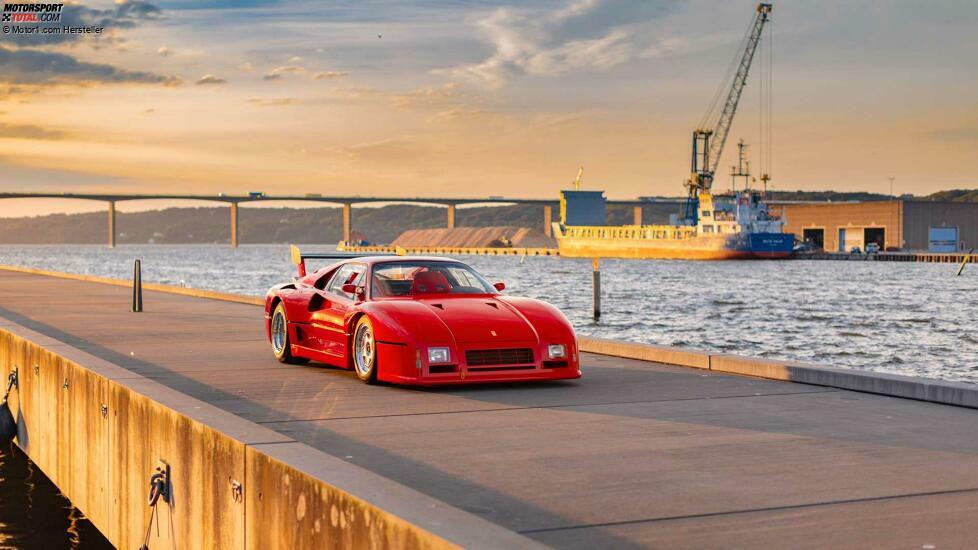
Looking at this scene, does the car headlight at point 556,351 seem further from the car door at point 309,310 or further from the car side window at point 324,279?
the car side window at point 324,279

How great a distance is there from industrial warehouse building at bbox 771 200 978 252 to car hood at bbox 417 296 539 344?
498 ft

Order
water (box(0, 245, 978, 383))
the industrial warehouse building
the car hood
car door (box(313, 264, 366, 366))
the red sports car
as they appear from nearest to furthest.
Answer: the red sports car
the car hood
car door (box(313, 264, 366, 366))
water (box(0, 245, 978, 383))
the industrial warehouse building

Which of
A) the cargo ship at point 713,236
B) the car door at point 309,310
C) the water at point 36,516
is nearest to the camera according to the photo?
the water at point 36,516

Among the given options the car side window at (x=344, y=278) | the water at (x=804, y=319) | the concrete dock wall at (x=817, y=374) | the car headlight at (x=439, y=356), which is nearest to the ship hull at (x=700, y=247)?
the water at (x=804, y=319)

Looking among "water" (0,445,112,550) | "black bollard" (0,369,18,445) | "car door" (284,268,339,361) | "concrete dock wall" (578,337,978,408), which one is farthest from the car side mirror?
"black bollard" (0,369,18,445)

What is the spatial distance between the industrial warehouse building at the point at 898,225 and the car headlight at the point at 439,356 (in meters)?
153

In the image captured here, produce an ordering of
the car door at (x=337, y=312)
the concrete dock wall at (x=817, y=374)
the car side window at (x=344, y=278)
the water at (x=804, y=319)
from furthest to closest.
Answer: the water at (x=804, y=319) < the car side window at (x=344, y=278) < the car door at (x=337, y=312) < the concrete dock wall at (x=817, y=374)

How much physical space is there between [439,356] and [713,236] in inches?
5346

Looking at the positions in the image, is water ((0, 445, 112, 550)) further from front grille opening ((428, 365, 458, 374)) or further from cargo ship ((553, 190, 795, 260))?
cargo ship ((553, 190, 795, 260))

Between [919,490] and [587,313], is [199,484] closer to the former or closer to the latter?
[919,490]

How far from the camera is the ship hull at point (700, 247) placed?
140000 mm

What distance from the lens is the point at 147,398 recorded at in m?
8.59

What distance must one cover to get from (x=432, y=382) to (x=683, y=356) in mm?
3605

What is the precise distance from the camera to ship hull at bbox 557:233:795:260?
14000 cm
